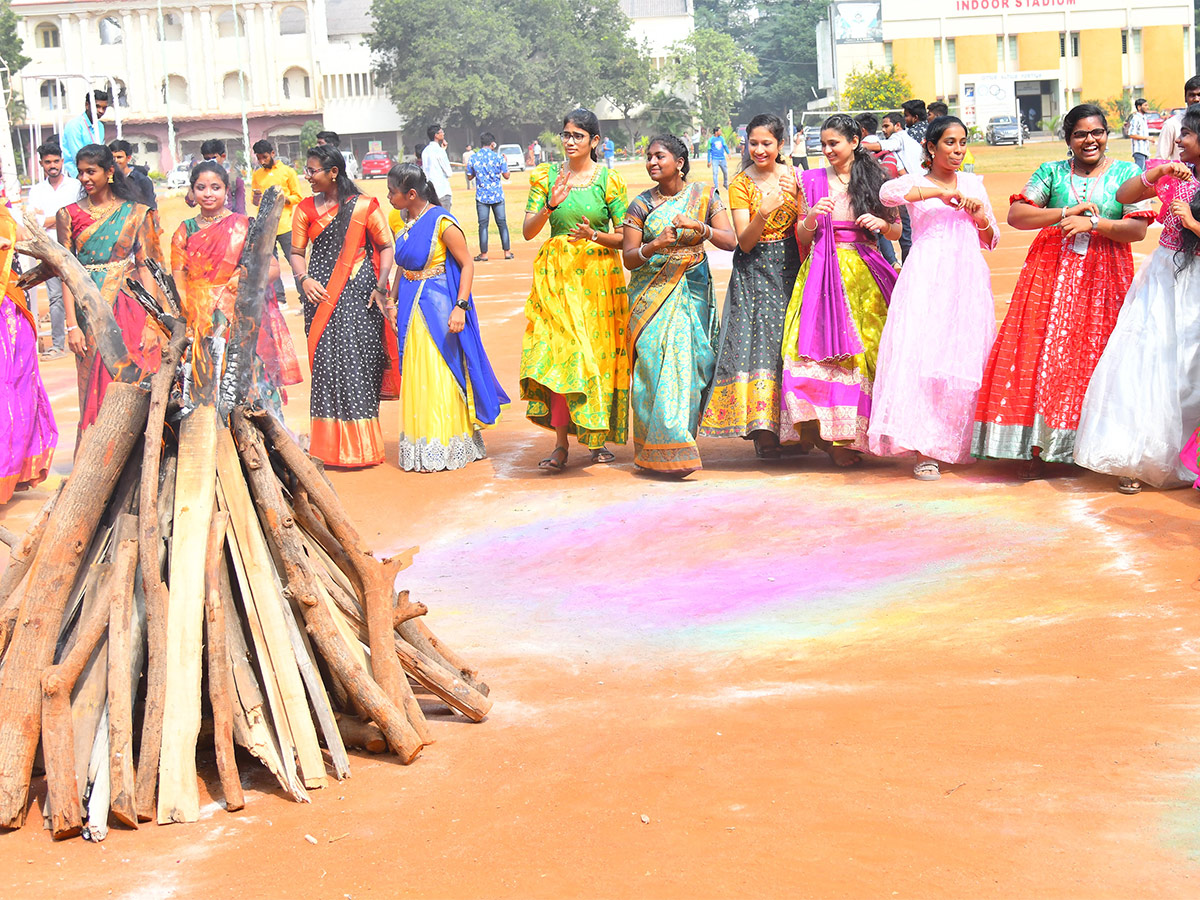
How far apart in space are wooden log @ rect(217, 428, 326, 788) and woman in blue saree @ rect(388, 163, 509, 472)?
3.74m

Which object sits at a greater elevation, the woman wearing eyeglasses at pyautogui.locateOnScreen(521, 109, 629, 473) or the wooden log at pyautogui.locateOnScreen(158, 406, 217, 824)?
the woman wearing eyeglasses at pyautogui.locateOnScreen(521, 109, 629, 473)

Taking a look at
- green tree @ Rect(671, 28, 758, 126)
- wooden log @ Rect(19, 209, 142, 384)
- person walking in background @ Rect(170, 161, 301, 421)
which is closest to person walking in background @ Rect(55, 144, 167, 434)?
person walking in background @ Rect(170, 161, 301, 421)

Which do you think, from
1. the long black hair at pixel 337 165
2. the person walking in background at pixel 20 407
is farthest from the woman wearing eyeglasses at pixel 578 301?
the person walking in background at pixel 20 407

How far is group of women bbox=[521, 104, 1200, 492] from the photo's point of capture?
6465 millimetres

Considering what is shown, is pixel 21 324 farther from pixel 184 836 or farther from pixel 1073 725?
pixel 1073 725

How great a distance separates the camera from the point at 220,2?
6588 centimetres

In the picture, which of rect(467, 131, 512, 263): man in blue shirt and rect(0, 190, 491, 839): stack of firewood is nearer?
rect(0, 190, 491, 839): stack of firewood

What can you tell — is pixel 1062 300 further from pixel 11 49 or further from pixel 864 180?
pixel 11 49

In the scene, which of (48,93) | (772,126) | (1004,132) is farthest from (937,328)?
(48,93)

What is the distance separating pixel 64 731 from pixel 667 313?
438 centimetres

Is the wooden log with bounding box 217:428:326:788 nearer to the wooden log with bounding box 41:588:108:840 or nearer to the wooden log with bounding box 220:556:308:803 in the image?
the wooden log with bounding box 220:556:308:803

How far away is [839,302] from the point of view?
7.19 metres

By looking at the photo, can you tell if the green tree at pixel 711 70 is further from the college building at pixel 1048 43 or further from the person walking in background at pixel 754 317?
the person walking in background at pixel 754 317

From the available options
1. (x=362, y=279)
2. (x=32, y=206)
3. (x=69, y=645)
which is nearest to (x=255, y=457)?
(x=69, y=645)
